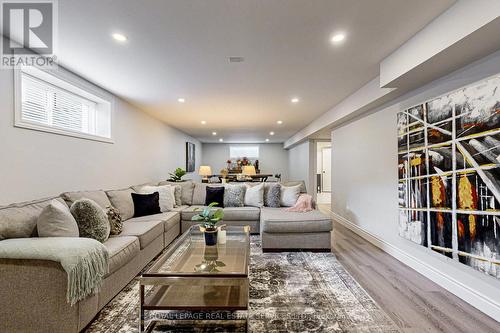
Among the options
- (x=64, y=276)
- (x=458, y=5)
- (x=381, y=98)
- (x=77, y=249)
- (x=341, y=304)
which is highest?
(x=458, y=5)

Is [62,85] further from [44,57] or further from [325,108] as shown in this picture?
[325,108]

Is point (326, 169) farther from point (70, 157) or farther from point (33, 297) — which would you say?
point (33, 297)

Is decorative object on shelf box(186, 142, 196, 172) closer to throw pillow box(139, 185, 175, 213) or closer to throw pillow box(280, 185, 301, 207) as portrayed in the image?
throw pillow box(139, 185, 175, 213)

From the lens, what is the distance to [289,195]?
173 inches

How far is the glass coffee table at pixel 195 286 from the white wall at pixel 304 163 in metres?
5.59

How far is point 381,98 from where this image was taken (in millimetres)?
3160

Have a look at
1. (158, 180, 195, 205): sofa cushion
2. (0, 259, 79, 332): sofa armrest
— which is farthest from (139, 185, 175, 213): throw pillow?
(0, 259, 79, 332): sofa armrest

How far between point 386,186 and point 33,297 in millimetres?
4043

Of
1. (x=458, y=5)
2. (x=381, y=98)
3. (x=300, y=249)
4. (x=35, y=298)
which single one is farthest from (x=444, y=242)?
(x=35, y=298)

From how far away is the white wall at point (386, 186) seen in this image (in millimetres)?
2061

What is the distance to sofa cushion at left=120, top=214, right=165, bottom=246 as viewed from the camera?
269cm

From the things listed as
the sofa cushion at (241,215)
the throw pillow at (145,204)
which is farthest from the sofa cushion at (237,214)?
the throw pillow at (145,204)

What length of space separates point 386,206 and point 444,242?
109 centimetres

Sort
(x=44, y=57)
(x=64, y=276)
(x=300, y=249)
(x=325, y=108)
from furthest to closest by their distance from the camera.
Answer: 1. (x=325, y=108)
2. (x=300, y=249)
3. (x=44, y=57)
4. (x=64, y=276)
